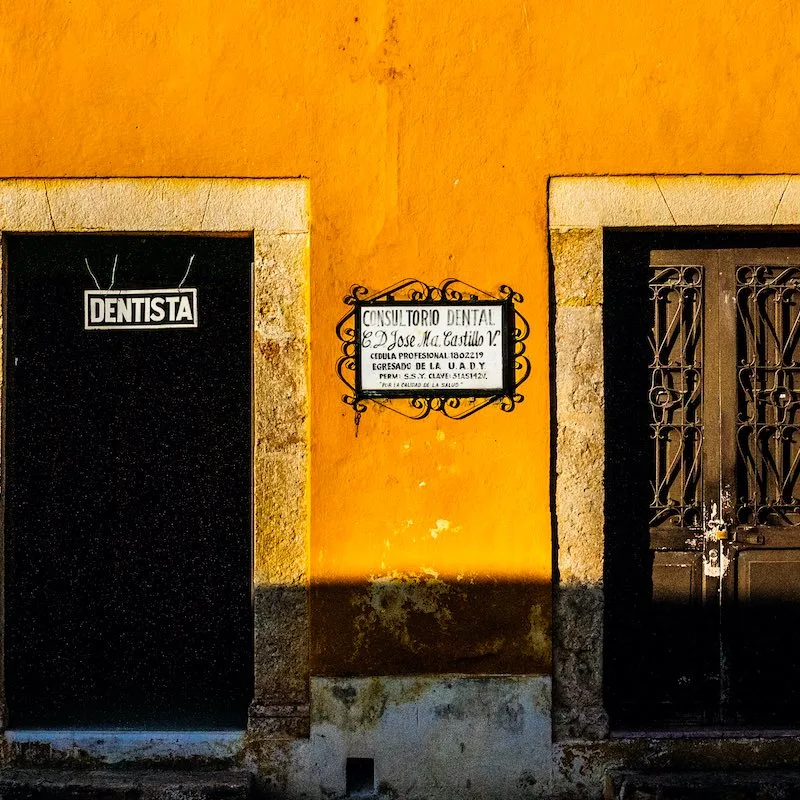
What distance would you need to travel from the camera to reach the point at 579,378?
416cm

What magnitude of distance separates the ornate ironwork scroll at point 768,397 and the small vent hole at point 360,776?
6.99 feet

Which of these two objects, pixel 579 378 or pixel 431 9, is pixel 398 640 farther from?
pixel 431 9

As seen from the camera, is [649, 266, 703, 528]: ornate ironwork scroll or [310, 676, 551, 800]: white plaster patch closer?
[310, 676, 551, 800]: white plaster patch

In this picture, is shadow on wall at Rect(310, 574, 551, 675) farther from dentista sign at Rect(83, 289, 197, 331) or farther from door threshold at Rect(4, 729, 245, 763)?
dentista sign at Rect(83, 289, 197, 331)

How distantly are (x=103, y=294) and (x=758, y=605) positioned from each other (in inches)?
139

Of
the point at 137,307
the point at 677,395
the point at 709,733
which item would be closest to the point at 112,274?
the point at 137,307

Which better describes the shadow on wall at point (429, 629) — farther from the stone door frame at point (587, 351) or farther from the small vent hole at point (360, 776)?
the small vent hole at point (360, 776)

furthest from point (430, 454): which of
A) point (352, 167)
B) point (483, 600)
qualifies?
point (352, 167)

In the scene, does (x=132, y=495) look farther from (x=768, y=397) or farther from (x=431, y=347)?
(x=768, y=397)

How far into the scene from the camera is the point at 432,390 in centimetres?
416

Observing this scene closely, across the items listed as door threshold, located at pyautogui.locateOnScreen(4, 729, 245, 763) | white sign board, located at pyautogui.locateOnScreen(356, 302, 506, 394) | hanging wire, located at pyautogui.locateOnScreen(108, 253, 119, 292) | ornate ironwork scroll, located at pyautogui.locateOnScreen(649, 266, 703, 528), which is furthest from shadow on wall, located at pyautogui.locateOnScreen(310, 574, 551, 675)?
hanging wire, located at pyautogui.locateOnScreen(108, 253, 119, 292)

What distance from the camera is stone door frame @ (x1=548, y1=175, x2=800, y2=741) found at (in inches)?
163

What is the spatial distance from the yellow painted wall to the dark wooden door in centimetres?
58

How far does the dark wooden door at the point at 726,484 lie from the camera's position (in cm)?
428
